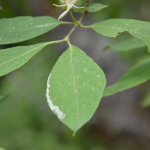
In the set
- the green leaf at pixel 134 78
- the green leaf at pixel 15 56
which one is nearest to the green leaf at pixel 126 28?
the green leaf at pixel 134 78

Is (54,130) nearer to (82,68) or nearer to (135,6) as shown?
(135,6)

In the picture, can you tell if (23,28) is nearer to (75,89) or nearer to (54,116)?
(75,89)

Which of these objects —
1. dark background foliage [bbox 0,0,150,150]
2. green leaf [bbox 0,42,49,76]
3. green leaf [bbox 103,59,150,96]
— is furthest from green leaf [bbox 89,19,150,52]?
dark background foliage [bbox 0,0,150,150]

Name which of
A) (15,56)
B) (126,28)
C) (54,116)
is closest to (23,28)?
(15,56)

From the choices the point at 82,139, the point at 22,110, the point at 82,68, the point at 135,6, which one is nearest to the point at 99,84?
the point at 82,68

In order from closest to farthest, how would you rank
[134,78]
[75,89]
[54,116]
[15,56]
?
[75,89] → [15,56] → [134,78] → [54,116]

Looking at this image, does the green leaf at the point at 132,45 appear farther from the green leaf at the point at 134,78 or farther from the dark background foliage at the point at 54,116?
the dark background foliage at the point at 54,116

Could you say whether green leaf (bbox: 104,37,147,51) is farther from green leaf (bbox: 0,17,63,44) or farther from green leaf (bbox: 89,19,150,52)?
green leaf (bbox: 0,17,63,44)
